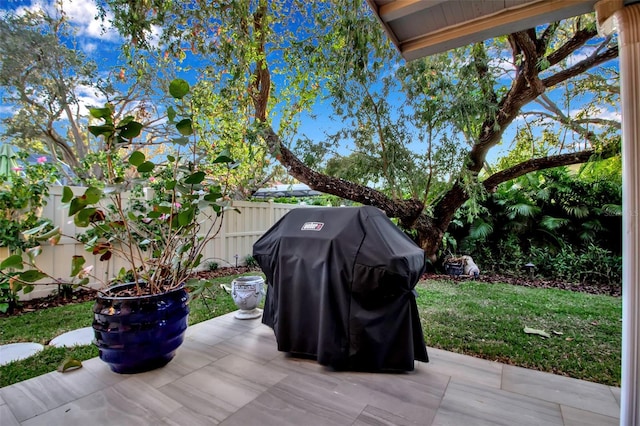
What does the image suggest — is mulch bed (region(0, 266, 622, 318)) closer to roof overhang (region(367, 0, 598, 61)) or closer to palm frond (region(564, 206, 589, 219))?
palm frond (region(564, 206, 589, 219))

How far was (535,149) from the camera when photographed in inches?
225

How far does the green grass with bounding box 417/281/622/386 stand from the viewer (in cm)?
224

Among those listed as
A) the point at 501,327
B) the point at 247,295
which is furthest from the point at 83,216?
the point at 501,327

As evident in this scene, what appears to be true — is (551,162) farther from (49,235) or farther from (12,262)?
(12,262)

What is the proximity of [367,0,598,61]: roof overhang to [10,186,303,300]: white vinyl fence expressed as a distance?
292 cm

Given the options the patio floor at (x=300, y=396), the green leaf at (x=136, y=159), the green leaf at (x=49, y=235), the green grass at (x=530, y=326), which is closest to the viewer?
the patio floor at (x=300, y=396)

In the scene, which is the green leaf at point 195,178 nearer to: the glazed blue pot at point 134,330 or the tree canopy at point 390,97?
the glazed blue pot at point 134,330

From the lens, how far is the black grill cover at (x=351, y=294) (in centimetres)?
194

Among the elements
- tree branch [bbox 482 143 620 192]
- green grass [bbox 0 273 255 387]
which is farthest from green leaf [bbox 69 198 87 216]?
tree branch [bbox 482 143 620 192]

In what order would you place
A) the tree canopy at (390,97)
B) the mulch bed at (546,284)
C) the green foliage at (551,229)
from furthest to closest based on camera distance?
the green foliage at (551,229)
the mulch bed at (546,284)
the tree canopy at (390,97)

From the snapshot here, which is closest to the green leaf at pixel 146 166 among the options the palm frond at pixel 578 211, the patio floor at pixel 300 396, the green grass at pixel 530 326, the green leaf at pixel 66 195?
the green leaf at pixel 66 195

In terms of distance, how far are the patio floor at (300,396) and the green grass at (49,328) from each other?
0.56 feet

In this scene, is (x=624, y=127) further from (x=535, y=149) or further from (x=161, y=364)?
(x=535, y=149)

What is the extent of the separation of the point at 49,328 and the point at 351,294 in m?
2.86
